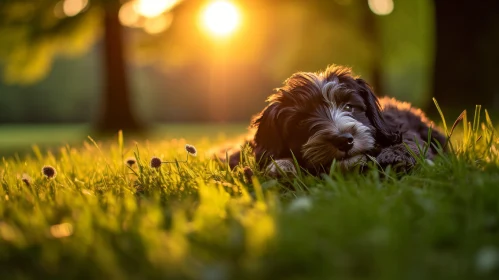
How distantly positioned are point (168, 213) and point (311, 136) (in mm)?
1495

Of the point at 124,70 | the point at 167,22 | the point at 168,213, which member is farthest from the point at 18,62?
the point at 168,213

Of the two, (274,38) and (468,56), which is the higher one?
(468,56)

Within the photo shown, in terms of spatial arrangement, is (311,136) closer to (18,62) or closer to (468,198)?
(468,198)

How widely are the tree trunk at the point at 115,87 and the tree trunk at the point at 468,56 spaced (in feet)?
37.8

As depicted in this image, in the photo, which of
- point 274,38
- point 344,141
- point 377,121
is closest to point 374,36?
point 274,38

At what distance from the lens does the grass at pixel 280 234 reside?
222 centimetres

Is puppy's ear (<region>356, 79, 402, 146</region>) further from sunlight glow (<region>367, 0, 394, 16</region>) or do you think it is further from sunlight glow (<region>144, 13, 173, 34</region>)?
sunlight glow (<region>367, 0, 394, 16</region>)

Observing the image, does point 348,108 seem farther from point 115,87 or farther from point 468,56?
point 115,87

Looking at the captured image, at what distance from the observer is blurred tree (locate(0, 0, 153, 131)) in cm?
1797

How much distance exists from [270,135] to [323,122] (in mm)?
528

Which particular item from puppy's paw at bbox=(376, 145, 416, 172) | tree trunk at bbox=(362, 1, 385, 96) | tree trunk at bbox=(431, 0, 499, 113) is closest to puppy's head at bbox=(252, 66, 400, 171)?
puppy's paw at bbox=(376, 145, 416, 172)

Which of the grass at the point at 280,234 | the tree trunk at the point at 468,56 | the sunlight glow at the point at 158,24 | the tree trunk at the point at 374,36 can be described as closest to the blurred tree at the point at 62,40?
the sunlight glow at the point at 158,24

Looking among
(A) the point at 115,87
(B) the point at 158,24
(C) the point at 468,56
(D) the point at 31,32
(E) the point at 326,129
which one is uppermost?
(D) the point at 31,32

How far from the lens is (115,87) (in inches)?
830
